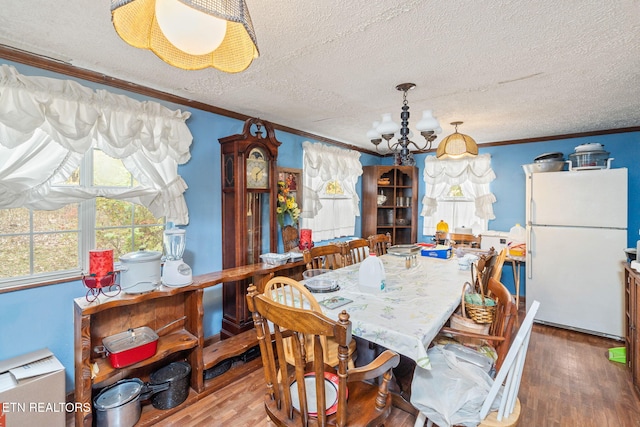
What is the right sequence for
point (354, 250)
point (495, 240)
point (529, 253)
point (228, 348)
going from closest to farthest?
point (228, 348) → point (354, 250) → point (529, 253) → point (495, 240)

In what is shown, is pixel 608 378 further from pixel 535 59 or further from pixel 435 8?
pixel 435 8

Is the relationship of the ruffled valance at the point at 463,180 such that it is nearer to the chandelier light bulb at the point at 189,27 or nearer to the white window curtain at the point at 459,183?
the white window curtain at the point at 459,183

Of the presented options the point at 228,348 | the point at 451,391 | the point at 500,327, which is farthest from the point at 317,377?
the point at 228,348

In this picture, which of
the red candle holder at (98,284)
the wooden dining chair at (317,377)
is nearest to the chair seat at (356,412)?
the wooden dining chair at (317,377)

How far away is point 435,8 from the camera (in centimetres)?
135

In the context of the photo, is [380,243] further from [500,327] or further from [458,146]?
[500,327]

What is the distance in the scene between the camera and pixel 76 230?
2.06 m

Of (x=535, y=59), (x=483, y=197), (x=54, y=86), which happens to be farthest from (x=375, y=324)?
(x=483, y=197)

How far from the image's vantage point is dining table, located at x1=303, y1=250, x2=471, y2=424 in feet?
4.31

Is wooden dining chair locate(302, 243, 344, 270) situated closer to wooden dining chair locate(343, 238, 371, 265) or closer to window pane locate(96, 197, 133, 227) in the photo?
wooden dining chair locate(343, 238, 371, 265)

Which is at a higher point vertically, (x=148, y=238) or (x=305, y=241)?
(x=148, y=238)

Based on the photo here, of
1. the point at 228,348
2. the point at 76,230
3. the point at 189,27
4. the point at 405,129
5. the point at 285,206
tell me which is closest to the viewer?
the point at 189,27

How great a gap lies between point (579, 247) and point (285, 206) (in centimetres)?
314

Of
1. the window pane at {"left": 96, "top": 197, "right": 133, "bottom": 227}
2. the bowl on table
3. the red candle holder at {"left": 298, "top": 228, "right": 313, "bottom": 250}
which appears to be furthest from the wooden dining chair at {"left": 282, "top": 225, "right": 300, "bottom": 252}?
the window pane at {"left": 96, "top": 197, "right": 133, "bottom": 227}
